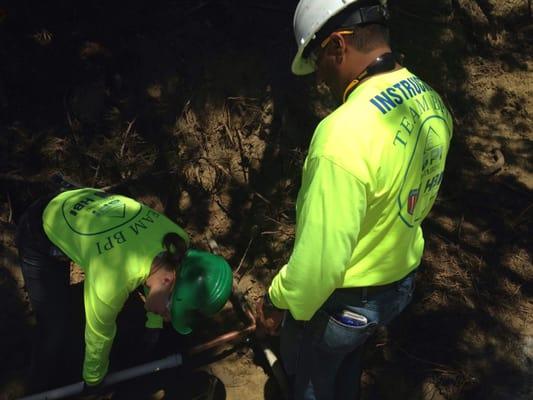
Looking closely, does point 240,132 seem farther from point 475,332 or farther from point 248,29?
point 475,332

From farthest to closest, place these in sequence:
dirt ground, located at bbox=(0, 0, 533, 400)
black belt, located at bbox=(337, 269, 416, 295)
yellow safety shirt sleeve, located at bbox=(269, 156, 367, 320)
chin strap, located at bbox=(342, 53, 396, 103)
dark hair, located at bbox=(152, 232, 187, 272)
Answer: dirt ground, located at bbox=(0, 0, 533, 400) → dark hair, located at bbox=(152, 232, 187, 272) → black belt, located at bbox=(337, 269, 416, 295) → chin strap, located at bbox=(342, 53, 396, 103) → yellow safety shirt sleeve, located at bbox=(269, 156, 367, 320)

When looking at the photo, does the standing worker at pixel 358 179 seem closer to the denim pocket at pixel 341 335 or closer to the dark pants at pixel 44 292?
the denim pocket at pixel 341 335

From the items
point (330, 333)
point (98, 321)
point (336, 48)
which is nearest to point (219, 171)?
point (98, 321)

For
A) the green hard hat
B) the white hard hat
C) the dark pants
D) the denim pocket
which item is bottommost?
the dark pants

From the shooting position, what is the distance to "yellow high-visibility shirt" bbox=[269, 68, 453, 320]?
1574 mm

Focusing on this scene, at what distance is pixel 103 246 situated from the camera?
7.29ft

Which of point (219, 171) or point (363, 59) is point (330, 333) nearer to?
point (363, 59)

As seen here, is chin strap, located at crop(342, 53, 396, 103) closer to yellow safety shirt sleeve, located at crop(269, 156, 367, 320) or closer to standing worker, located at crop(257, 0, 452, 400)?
standing worker, located at crop(257, 0, 452, 400)

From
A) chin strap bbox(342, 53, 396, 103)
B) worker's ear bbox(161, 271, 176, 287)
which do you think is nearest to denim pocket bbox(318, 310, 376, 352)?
worker's ear bbox(161, 271, 176, 287)

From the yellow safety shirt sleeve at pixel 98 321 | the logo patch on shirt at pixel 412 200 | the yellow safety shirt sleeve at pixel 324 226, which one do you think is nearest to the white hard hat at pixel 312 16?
the yellow safety shirt sleeve at pixel 324 226

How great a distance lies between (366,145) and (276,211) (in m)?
2.21

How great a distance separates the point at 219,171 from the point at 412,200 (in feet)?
7.24

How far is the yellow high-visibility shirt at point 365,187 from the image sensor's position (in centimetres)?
157

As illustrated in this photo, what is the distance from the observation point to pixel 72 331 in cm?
337
